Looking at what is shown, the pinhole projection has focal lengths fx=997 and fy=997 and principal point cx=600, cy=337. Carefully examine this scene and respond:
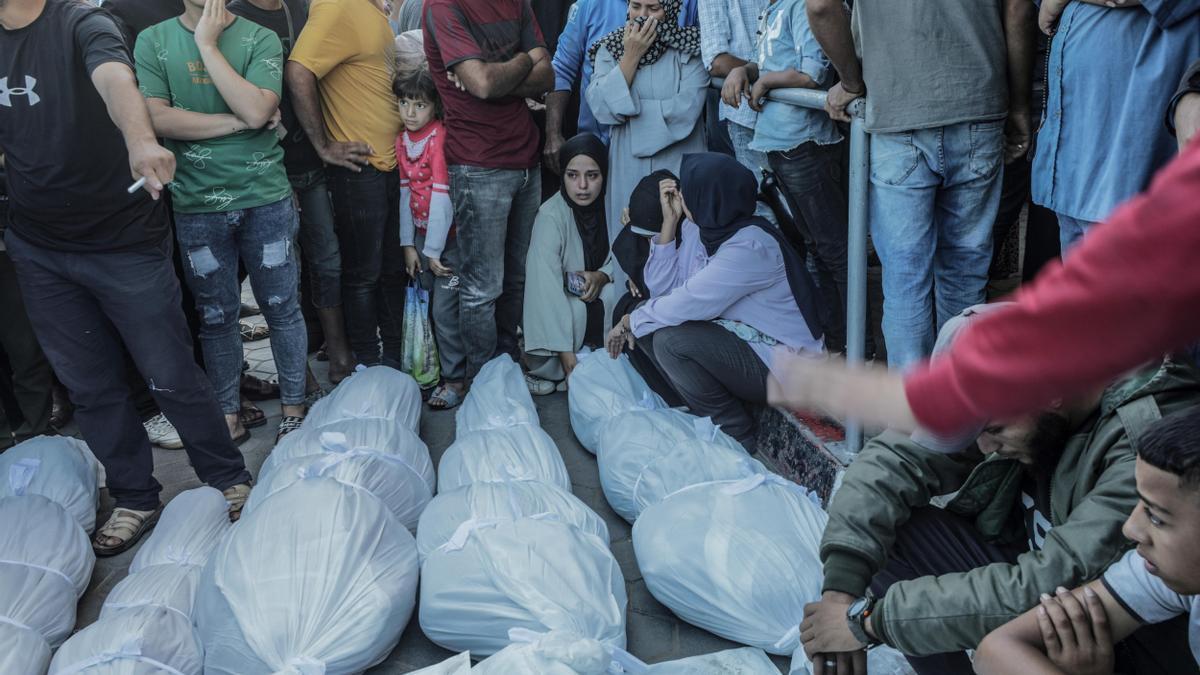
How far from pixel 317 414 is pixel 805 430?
1.75m

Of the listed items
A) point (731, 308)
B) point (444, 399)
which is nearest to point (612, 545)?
point (731, 308)

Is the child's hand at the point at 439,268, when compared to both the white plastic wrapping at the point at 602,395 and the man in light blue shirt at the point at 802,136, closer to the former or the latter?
the white plastic wrapping at the point at 602,395

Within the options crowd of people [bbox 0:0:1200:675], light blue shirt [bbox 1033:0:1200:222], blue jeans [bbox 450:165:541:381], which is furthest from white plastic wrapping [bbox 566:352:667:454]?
light blue shirt [bbox 1033:0:1200:222]

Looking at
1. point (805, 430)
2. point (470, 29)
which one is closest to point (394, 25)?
point (470, 29)

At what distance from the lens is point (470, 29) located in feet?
12.8

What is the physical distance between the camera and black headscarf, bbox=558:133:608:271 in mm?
4262

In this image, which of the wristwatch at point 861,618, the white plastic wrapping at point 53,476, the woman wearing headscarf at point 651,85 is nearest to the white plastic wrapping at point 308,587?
the white plastic wrapping at point 53,476

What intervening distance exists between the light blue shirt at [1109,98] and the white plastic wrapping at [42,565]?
2746mm

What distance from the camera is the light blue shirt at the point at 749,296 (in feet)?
11.1

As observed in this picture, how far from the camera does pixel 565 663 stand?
1977 millimetres

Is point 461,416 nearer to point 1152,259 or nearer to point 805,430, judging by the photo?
point 805,430

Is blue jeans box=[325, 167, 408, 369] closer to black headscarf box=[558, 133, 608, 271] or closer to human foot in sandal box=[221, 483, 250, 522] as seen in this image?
black headscarf box=[558, 133, 608, 271]

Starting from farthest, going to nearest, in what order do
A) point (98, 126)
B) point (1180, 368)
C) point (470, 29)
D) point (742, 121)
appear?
point (470, 29) < point (742, 121) < point (98, 126) < point (1180, 368)

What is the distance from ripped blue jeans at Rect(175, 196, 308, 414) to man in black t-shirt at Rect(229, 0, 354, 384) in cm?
30
